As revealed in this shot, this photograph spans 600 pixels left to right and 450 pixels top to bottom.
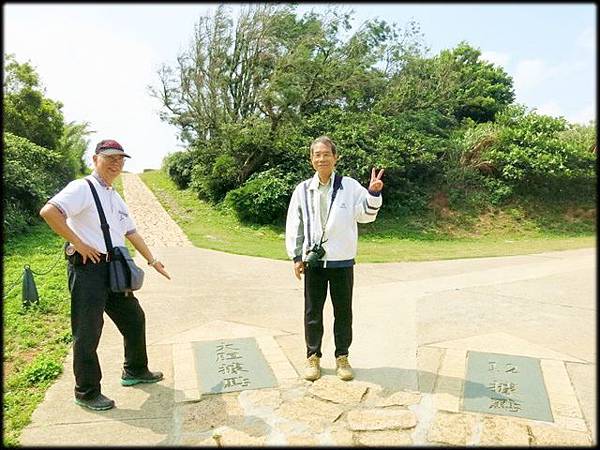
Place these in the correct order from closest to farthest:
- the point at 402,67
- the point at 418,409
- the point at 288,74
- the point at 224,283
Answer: the point at 418,409 < the point at 224,283 < the point at 288,74 < the point at 402,67

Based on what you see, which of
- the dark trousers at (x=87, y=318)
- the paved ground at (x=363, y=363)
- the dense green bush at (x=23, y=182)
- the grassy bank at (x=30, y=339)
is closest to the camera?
the paved ground at (x=363, y=363)

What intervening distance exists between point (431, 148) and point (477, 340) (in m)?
11.8

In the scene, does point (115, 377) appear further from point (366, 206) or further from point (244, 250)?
point (244, 250)

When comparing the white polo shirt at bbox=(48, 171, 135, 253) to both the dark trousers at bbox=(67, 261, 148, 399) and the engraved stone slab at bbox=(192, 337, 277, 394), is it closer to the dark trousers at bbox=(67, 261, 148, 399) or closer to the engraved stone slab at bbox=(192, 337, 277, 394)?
the dark trousers at bbox=(67, 261, 148, 399)

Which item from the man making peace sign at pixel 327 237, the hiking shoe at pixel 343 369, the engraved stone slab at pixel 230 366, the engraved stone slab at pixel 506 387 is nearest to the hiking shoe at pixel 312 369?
the man making peace sign at pixel 327 237

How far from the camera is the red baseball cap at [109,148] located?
308 cm

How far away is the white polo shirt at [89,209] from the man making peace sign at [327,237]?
50.3 inches

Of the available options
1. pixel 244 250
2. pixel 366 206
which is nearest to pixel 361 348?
pixel 366 206

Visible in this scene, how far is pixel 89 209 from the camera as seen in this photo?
3021mm

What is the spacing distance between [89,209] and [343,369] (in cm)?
216

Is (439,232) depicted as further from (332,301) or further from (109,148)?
(109,148)

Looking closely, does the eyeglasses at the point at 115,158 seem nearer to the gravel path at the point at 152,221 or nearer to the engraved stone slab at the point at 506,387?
the engraved stone slab at the point at 506,387

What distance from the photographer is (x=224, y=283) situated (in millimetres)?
6738

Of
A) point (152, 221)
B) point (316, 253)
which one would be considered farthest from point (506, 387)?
point (152, 221)
